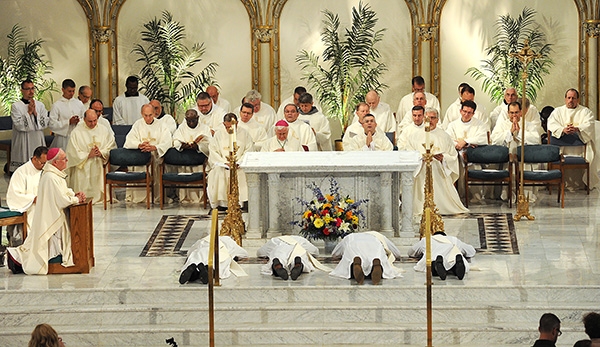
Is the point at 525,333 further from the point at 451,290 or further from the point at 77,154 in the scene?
the point at 77,154

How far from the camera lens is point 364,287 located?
11789 millimetres

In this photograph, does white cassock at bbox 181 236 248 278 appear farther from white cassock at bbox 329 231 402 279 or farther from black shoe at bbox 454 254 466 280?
black shoe at bbox 454 254 466 280

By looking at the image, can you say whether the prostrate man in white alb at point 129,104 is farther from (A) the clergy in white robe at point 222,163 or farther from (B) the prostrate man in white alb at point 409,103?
(B) the prostrate man in white alb at point 409,103

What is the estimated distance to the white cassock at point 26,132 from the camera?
1783cm

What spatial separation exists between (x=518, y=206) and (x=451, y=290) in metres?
3.41

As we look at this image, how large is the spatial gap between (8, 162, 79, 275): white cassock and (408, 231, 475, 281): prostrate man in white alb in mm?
3393

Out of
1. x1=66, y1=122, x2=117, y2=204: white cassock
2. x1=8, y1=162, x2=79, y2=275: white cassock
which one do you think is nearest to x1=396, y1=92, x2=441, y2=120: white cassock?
x1=66, y1=122, x2=117, y2=204: white cassock

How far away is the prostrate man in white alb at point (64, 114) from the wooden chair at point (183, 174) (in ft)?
7.58

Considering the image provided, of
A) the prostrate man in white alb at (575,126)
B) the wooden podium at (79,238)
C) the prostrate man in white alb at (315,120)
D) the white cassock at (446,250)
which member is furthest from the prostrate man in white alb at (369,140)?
the wooden podium at (79,238)

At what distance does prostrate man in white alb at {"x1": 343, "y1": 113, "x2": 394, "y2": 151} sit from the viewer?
Result: 15.4m

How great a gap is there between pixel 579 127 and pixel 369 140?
3132 millimetres

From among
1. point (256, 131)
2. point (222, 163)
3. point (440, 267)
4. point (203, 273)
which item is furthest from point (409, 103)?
point (203, 273)

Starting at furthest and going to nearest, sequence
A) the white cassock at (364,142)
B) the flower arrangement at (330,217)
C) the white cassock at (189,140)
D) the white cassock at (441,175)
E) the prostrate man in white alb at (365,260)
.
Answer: the white cassock at (189,140) → the white cassock at (364,142) → the white cassock at (441,175) → the flower arrangement at (330,217) → the prostrate man in white alb at (365,260)

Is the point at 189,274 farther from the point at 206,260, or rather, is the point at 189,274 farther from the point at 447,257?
the point at 447,257
